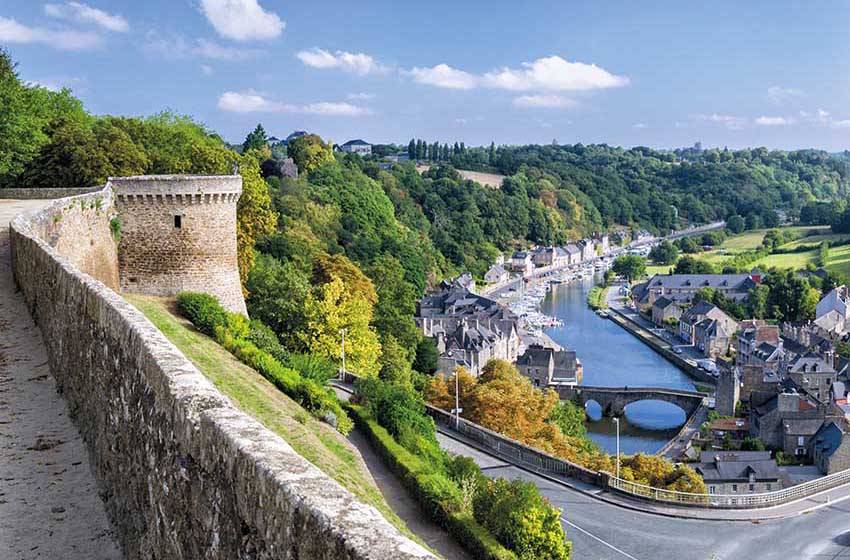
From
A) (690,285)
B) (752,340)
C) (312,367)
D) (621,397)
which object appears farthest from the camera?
(690,285)

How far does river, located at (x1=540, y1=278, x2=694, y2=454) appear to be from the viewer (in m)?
47.0

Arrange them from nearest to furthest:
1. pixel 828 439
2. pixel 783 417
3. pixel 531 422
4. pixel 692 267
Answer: pixel 531 422 → pixel 828 439 → pixel 783 417 → pixel 692 267

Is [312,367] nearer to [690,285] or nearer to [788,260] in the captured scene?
[690,285]

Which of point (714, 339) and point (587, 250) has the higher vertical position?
point (587, 250)

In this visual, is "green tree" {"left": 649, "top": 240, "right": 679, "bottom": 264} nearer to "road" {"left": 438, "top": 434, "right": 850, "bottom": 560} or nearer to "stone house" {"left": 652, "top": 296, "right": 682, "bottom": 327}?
"stone house" {"left": 652, "top": 296, "right": 682, "bottom": 327}

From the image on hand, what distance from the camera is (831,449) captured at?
37969mm

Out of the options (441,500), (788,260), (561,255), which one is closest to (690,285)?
(788,260)

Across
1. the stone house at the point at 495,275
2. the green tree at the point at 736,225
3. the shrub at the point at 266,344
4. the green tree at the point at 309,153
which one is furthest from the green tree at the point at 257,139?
the green tree at the point at 736,225

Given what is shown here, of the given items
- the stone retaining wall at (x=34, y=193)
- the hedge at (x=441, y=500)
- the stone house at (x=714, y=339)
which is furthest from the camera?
the stone house at (x=714, y=339)

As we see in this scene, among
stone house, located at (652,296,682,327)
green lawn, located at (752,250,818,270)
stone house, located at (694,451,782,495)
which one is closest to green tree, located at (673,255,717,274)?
green lawn, located at (752,250,818,270)

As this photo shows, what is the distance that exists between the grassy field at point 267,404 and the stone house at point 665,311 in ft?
201

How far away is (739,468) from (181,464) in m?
35.0

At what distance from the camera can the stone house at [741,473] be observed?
3450 centimetres

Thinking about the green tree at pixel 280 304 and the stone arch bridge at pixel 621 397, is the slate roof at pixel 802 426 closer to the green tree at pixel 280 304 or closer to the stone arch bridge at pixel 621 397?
the stone arch bridge at pixel 621 397
